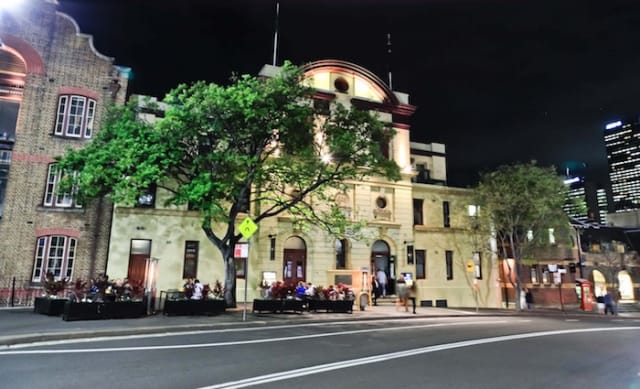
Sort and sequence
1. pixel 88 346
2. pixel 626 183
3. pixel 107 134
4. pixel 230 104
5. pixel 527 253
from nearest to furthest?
1. pixel 88 346
2. pixel 230 104
3. pixel 107 134
4. pixel 527 253
5. pixel 626 183

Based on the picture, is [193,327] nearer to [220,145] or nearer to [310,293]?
[310,293]

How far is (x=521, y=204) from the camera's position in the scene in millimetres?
28156

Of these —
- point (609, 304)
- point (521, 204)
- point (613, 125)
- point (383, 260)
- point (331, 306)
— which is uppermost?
point (613, 125)

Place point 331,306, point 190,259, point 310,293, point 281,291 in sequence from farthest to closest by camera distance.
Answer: point 190,259
point 310,293
point 331,306
point 281,291

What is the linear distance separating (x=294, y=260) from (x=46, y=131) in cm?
1612

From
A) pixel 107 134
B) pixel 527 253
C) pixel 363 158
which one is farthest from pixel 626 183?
pixel 107 134

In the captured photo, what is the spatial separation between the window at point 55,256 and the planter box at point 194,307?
27.3 feet

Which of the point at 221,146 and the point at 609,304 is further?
the point at 609,304

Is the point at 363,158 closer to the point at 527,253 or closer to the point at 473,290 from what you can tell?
the point at 473,290

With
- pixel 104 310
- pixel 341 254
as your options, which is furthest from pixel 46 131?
pixel 341 254

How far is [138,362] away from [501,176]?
2775cm

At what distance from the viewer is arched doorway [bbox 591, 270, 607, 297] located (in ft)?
128

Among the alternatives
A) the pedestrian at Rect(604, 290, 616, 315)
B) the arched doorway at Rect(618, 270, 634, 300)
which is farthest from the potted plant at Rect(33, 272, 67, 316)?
the arched doorway at Rect(618, 270, 634, 300)

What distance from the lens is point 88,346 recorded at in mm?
10016
